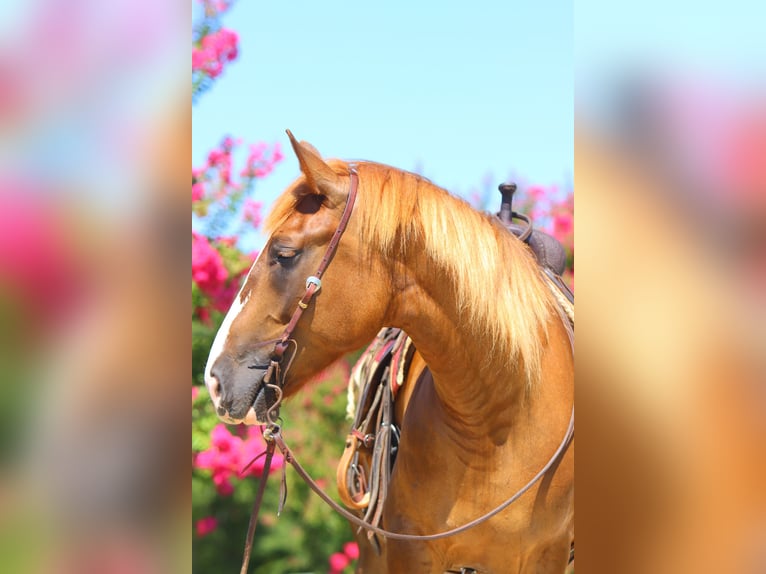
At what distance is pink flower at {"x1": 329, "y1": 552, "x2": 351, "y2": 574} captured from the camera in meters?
4.03

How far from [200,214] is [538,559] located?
259cm

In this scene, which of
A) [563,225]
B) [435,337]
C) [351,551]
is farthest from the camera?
[563,225]

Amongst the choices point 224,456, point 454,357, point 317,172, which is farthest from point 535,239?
point 224,456

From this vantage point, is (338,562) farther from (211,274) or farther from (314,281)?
(314,281)

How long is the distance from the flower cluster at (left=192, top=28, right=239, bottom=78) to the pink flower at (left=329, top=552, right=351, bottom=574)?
8.33ft

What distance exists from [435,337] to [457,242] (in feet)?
0.75

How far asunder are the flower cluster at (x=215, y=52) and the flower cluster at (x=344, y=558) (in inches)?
99.9

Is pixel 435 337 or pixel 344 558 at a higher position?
pixel 435 337

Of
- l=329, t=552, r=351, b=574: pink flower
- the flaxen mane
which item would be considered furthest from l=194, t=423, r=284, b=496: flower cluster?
the flaxen mane

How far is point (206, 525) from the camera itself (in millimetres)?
3883
